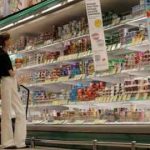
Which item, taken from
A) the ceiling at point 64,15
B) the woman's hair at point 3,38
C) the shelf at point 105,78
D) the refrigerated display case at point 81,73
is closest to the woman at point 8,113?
the woman's hair at point 3,38

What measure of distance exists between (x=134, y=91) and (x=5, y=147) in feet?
6.36

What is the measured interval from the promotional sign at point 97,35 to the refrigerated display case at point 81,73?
1.44ft

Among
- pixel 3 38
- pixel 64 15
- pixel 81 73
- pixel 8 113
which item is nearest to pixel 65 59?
pixel 81 73

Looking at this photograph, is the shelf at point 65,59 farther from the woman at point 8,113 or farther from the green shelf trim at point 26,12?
the woman at point 8,113

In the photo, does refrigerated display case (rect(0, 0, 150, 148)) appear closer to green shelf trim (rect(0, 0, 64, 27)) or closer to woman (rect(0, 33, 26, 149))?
green shelf trim (rect(0, 0, 64, 27))

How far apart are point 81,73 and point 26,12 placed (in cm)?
144

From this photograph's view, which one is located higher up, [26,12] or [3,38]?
A: [26,12]

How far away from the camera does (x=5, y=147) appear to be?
572 cm

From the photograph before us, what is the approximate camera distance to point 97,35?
5.62 metres

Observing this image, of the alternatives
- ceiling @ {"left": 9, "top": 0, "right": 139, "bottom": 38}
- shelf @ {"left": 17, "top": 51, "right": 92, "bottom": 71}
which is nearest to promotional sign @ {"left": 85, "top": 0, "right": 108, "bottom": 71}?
ceiling @ {"left": 9, "top": 0, "right": 139, "bottom": 38}

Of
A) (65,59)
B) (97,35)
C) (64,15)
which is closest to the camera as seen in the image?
(97,35)

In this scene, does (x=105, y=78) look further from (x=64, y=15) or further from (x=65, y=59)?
(x=64, y=15)

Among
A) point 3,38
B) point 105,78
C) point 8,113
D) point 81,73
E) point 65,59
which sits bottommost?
point 8,113

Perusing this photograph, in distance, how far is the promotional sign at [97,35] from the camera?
5562mm
